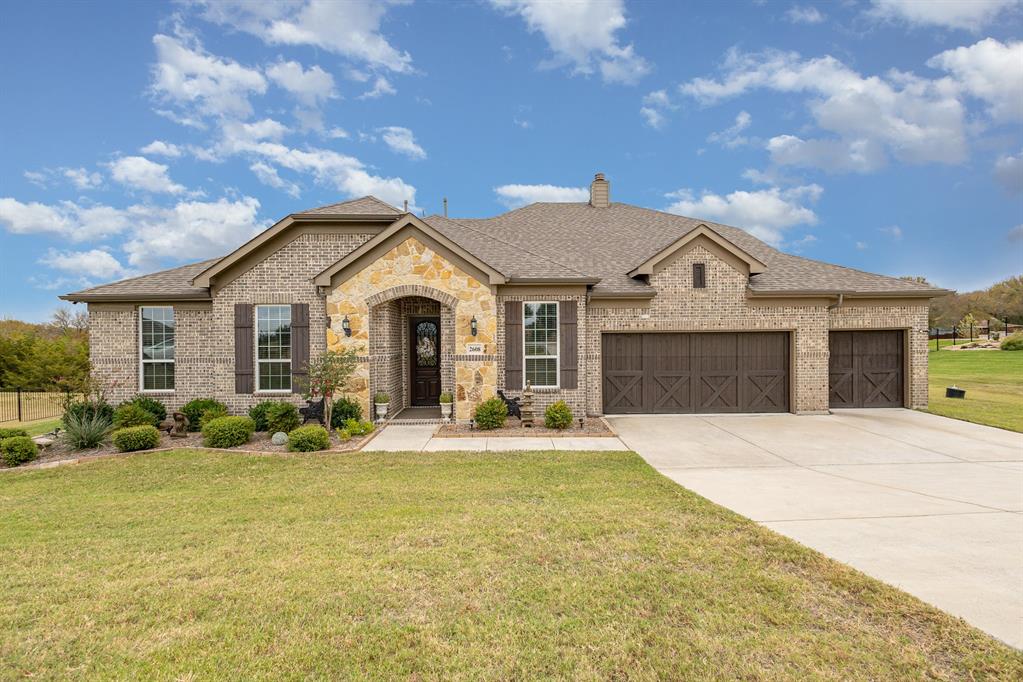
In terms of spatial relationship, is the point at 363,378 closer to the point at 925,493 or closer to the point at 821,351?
the point at 925,493

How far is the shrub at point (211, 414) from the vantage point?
36.6ft

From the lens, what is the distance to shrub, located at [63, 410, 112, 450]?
9930mm

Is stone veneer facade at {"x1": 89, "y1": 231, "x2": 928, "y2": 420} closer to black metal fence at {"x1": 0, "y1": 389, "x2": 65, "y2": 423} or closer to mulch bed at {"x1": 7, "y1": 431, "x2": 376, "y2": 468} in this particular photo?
mulch bed at {"x1": 7, "y1": 431, "x2": 376, "y2": 468}

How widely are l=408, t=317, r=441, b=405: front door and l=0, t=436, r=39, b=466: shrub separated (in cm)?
818

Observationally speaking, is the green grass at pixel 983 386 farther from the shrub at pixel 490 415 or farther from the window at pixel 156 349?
the window at pixel 156 349

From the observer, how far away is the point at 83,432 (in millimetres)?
9938

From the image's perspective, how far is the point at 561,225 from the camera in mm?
17547

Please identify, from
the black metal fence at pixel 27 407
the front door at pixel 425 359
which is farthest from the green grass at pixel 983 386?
the black metal fence at pixel 27 407

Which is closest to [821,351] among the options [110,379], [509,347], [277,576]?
[509,347]

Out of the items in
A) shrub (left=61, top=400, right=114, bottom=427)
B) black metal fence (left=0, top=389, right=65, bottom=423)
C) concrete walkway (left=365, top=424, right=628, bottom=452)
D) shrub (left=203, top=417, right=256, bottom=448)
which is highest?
shrub (left=61, top=400, right=114, bottom=427)

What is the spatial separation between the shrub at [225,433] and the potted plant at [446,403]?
173 inches

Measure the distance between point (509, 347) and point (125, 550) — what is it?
878cm

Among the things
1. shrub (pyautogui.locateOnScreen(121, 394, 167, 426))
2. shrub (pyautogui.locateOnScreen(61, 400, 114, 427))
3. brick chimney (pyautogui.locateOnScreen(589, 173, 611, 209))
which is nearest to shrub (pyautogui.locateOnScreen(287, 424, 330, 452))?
shrub (pyautogui.locateOnScreen(121, 394, 167, 426))

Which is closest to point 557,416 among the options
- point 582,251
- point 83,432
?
point 582,251
